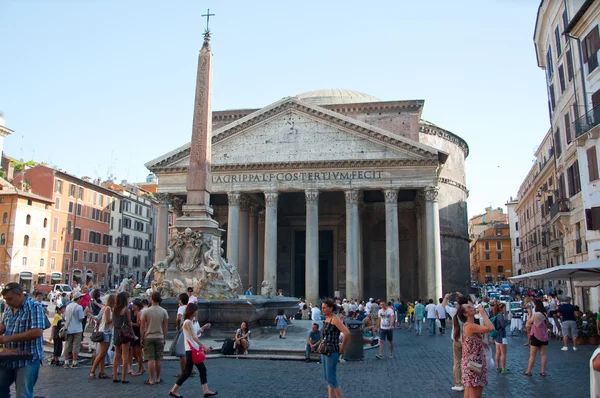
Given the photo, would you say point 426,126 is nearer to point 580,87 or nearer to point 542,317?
point 580,87

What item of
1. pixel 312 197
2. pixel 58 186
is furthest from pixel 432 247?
pixel 58 186

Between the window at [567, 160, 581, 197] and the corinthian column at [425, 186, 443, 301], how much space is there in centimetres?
658

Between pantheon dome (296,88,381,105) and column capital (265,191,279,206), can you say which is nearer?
column capital (265,191,279,206)

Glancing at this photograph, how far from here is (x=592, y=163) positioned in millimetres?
17438

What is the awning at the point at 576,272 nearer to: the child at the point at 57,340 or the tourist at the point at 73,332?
the tourist at the point at 73,332

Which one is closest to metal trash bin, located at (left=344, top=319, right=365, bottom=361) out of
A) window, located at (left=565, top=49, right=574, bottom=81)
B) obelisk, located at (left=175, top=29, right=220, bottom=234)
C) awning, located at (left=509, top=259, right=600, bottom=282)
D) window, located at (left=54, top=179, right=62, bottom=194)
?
obelisk, located at (left=175, top=29, right=220, bottom=234)

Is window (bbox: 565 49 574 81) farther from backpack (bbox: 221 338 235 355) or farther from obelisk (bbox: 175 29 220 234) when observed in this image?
backpack (bbox: 221 338 235 355)

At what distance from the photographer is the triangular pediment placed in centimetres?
2625

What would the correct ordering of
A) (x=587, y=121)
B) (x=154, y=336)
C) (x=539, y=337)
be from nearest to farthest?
1. (x=154, y=336)
2. (x=539, y=337)
3. (x=587, y=121)

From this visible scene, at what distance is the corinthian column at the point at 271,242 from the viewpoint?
26.6m

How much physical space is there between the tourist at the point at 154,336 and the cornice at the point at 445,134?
3291cm

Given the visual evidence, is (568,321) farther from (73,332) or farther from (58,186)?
(58,186)

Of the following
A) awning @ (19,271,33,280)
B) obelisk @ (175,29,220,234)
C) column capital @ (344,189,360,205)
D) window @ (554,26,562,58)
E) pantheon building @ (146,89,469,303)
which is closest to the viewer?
obelisk @ (175,29,220,234)

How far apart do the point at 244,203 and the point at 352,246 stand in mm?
6763
